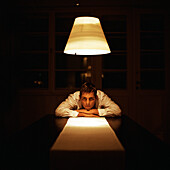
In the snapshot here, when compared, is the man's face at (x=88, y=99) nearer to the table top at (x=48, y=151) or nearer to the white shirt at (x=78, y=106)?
the white shirt at (x=78, y=106)

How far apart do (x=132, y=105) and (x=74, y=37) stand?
7.02 feet

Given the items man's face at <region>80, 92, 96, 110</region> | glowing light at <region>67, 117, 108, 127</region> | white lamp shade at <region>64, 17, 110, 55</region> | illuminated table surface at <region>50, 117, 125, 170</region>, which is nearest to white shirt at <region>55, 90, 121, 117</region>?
man's face at <region>80, 92, 96, 110</region>

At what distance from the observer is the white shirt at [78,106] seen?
6.01 ft

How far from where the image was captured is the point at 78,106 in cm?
222

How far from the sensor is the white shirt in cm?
183

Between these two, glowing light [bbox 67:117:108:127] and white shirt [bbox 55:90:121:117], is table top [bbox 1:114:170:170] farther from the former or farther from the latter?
white shirt [bbox 55:90:121:117]

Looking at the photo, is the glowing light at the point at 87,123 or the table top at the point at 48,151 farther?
the glowing light at the point at 87,123

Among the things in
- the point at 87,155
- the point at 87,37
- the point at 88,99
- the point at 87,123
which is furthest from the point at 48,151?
the point at 88,99

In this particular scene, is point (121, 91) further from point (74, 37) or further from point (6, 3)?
point (6, 3)

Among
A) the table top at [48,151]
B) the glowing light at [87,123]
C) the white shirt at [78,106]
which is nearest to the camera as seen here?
the table top at [48,151]

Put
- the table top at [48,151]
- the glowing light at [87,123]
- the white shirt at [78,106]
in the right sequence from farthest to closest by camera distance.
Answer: the white shirt at [78,106] → the glowing light at [87,123] → the table top at [48,151]

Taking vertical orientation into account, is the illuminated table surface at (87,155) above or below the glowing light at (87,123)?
below

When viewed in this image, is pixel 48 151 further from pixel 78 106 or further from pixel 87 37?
pixel 78 106

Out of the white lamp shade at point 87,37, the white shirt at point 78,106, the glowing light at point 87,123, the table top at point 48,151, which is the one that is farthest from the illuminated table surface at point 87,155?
the white shirt at point 78,106
